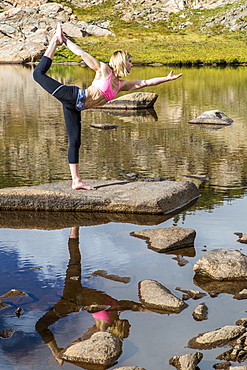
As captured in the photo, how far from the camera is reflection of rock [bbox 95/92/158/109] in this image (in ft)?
81.8

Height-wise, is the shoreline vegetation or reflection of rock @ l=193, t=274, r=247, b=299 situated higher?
the shoreline vegetation

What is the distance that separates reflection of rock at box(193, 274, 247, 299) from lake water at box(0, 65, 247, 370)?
0.17 ft

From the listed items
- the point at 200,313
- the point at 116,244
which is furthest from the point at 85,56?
the point at 200,313

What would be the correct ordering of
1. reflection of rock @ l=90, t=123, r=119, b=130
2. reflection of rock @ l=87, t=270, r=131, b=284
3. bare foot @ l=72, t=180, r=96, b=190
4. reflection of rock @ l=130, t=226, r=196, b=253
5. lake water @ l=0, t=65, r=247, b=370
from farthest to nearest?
reflection of rock @ l=90, t=123, r=119, b=130 < bare foot @ l=72, t=180, r=96, b=190 < reflection of rock @ l=130, t=226, r=196, b=253 < reflection of rock @ l=87, t=270, r=131, b=284 < lake water @ l=0, t=65, r=247, b=370

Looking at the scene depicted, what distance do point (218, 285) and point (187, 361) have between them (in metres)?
1.80

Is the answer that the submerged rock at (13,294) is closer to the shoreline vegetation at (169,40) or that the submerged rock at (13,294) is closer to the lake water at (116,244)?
the lake water at (116,244)

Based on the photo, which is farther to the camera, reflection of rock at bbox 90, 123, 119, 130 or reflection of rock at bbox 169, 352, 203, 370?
reflection of rock at bbox 90, 123, 119, 130

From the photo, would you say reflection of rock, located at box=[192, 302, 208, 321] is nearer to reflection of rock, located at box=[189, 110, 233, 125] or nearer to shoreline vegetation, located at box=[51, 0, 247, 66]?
reflection of rock, located at box=[189, 110, 233, 125]

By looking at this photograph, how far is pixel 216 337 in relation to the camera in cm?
489

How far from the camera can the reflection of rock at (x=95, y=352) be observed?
4.62 meters

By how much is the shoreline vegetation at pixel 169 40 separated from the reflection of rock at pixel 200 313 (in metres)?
73.1

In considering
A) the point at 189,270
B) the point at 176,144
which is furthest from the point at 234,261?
the point at 176,144

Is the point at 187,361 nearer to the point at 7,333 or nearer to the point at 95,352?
the point at 95,352

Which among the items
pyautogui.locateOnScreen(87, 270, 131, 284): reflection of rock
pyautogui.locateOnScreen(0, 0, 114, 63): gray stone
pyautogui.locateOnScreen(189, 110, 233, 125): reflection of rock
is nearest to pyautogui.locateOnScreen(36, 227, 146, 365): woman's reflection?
pyautogui.locateOnScreen(87, 270, 131, 284): reflection of rock
